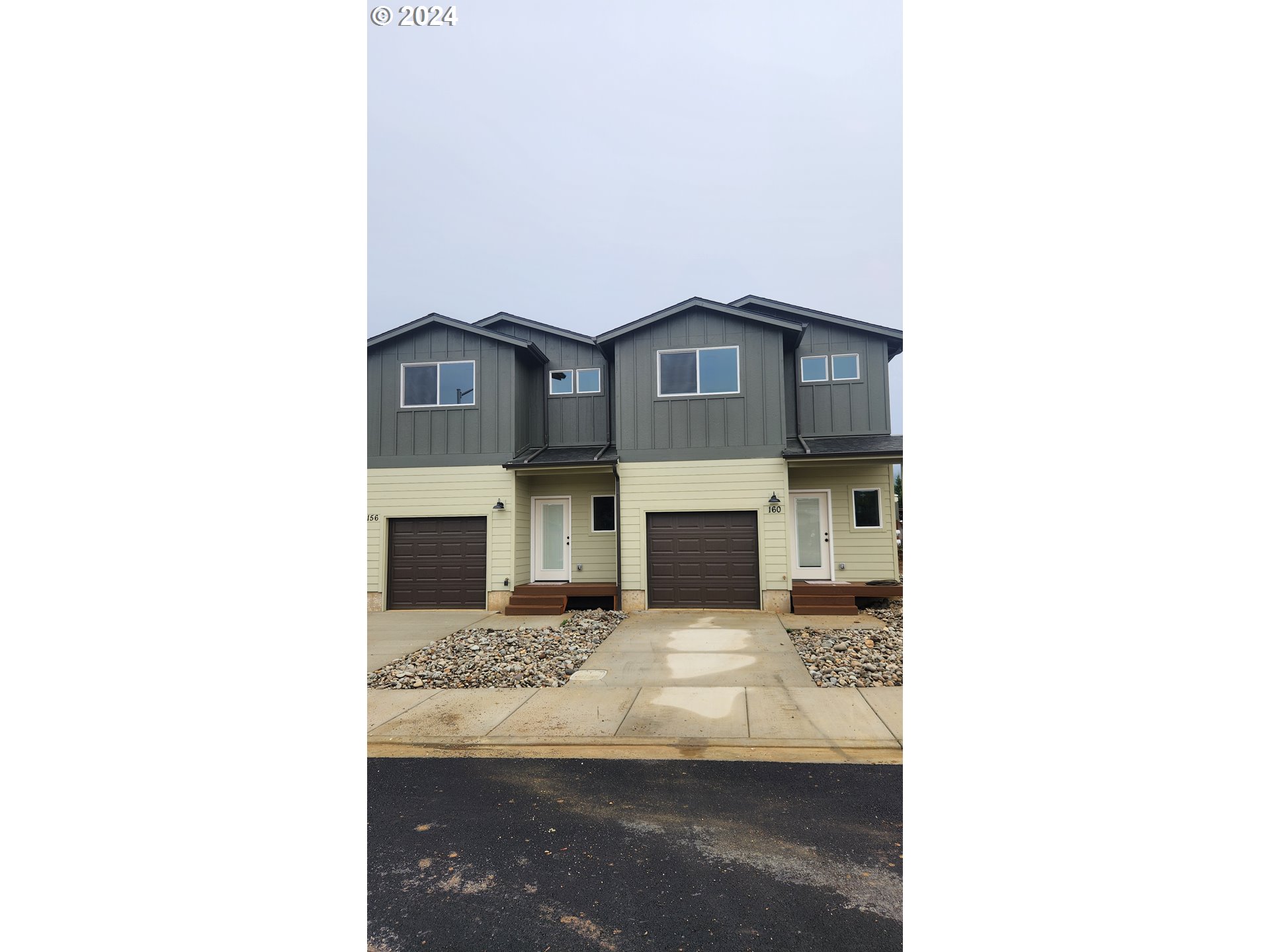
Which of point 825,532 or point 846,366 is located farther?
point 846,366

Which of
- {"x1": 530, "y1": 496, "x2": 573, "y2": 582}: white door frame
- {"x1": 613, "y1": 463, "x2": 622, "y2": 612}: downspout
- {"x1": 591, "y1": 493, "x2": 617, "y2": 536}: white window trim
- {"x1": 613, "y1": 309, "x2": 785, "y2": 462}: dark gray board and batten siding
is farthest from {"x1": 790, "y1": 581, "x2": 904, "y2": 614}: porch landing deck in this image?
{"x1": 530, "y1": 496, "x2": 573, "y2": 582}: white door frame

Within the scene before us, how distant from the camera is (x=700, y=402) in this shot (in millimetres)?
9398

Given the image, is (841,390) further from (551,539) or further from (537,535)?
(537,535)

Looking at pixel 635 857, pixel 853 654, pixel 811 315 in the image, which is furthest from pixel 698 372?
pixel 635 857

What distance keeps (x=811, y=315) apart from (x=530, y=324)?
4.77 metres

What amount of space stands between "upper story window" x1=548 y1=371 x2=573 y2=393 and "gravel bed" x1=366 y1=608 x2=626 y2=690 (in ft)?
14.2

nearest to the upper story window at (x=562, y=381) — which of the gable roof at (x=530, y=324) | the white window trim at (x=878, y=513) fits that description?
the gable roof at (x=530, y=324)

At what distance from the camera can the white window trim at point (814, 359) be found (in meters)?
10.3

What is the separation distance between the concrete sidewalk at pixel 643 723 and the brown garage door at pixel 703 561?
4.17 meters

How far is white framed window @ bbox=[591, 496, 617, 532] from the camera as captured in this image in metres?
10.3
